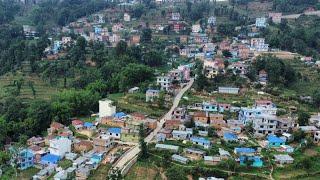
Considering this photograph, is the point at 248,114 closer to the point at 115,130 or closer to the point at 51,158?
the point at 115,130

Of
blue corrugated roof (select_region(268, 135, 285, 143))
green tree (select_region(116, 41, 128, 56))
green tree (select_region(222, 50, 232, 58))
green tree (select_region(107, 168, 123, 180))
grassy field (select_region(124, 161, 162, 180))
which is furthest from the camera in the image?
green tree (select_region(116, 41, 128, 56))

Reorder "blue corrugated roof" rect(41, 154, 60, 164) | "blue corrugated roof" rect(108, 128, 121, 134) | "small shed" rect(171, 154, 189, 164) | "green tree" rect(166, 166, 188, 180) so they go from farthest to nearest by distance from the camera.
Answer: "blue corrugated roof" rect(108, 128, 121, 134) < "blue corrugated roof" rect(41, 154, 60, 164) < "small shed" rect(171, 154, 189, 164) < "green tree" rect(166, 166, 188, 180)

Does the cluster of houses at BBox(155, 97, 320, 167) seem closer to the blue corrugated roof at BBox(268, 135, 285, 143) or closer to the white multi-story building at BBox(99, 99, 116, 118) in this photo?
the blue corrugated roof at BBox(268, 135, 285, 143)

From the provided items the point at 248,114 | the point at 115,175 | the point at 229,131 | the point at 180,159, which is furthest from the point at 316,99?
the point at 115,175

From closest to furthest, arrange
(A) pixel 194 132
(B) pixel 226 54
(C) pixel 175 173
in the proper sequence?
(C) pixel 175 173
(A) pixel 194 132
(B) pixel 226 54

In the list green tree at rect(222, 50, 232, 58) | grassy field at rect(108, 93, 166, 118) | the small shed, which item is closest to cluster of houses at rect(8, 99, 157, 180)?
grassy field at rect(108, 93, 166, 118)

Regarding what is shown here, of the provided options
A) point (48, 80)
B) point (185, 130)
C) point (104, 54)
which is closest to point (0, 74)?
point (48, 80)

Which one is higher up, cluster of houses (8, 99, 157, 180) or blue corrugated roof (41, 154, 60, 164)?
cluster of houses (8, 99, 157, 180)
